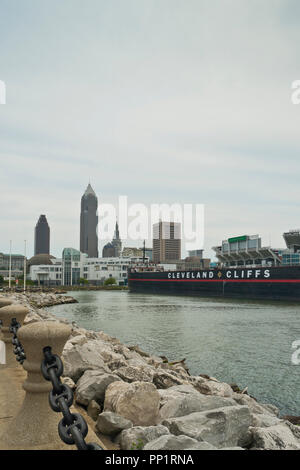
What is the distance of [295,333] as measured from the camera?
20766mm

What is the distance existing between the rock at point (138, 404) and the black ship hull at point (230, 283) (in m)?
50.1

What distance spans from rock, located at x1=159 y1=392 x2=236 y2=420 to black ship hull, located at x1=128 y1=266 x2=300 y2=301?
162ft

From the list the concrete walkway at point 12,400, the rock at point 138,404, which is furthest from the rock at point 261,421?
the concrete walkway at point 12,400

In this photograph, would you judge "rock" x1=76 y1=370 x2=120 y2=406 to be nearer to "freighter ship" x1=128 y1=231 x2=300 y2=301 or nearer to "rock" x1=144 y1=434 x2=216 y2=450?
"rock" x1=144 y1=434 x2=216 y2=450

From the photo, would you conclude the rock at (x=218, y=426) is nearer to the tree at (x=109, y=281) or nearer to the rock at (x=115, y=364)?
the rock at (x=115, y=364)

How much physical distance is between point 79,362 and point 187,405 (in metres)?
2.17

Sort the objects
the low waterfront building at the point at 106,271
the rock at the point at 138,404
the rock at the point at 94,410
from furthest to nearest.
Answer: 1. the low waterfront building at the point at 106,271
2. the rock at the point at 94,410
3. the rock at the point at 138,404

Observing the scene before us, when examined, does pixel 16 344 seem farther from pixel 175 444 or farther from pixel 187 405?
pixel 175 444

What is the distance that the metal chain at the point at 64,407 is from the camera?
2.43 metres

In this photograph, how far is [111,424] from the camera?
3832mm

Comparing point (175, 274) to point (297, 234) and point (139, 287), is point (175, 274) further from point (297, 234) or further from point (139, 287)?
point (297, 234)

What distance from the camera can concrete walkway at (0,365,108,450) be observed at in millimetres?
3538

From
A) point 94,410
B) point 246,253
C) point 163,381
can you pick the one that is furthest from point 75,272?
point 94,410
